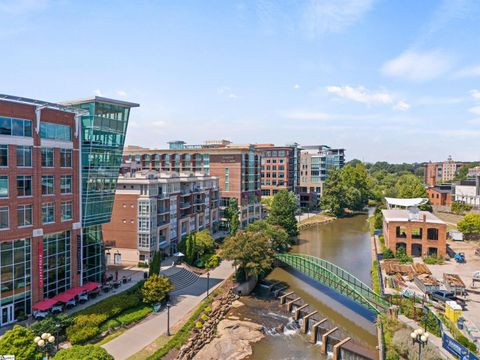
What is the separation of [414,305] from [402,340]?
5011mm

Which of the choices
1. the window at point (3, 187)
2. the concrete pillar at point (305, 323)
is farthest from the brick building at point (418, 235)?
the window at point (3, 187)

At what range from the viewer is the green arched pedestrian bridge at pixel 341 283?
29797 mm

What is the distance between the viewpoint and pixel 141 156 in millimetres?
76875

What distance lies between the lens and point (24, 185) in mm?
26406

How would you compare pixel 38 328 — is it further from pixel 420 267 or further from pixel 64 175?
pixel 420 267

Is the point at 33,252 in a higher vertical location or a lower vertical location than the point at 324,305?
higher

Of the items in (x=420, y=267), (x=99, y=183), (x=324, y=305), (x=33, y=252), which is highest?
(x=99, y=183)

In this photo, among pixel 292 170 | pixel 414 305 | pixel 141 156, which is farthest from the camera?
pixel 292 170

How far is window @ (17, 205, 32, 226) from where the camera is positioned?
2606 centimetres

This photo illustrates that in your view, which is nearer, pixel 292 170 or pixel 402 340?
pixel 402 340

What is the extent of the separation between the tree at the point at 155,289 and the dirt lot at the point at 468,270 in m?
24.7

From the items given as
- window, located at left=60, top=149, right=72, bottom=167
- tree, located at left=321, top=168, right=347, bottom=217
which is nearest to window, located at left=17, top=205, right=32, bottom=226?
window, located at left=60, top=149, right=72, bottom=167

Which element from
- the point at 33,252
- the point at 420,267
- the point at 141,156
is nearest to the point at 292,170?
the point at 141,156

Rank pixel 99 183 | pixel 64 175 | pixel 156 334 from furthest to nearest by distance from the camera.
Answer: pixel 99 183
pixel 64 175
pixel 156 334
